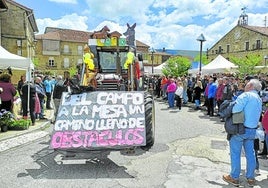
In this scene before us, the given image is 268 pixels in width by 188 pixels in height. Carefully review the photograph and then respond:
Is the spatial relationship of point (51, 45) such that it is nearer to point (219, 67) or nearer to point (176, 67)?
point (176, 67)

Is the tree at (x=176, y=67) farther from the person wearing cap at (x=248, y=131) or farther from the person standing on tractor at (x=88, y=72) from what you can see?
the person wearing cap at (x=248, y=131)

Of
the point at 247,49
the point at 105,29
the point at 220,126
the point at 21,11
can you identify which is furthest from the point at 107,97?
the point at 247,49

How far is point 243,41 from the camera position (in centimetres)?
5716

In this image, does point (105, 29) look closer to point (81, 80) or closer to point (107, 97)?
point (81, 80)

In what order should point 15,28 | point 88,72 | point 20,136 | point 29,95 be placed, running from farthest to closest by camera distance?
point 15,28
point 29,95
point 88,72
point 20,136

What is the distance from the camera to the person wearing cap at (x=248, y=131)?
5.39 m

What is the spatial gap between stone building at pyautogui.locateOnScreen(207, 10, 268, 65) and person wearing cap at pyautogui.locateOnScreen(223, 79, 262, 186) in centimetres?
4797

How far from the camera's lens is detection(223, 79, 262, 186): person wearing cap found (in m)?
5.39

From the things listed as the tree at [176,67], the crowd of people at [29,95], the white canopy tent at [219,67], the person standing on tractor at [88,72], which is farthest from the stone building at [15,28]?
the person standing on tractor at [88,72]

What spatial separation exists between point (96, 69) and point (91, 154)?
3863 millimetres

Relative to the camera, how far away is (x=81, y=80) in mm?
9117

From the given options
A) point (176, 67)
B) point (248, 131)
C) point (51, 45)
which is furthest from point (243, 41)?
point (248, 131)

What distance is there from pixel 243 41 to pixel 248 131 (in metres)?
55.3

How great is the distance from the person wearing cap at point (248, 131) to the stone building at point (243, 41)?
48.0 meters
